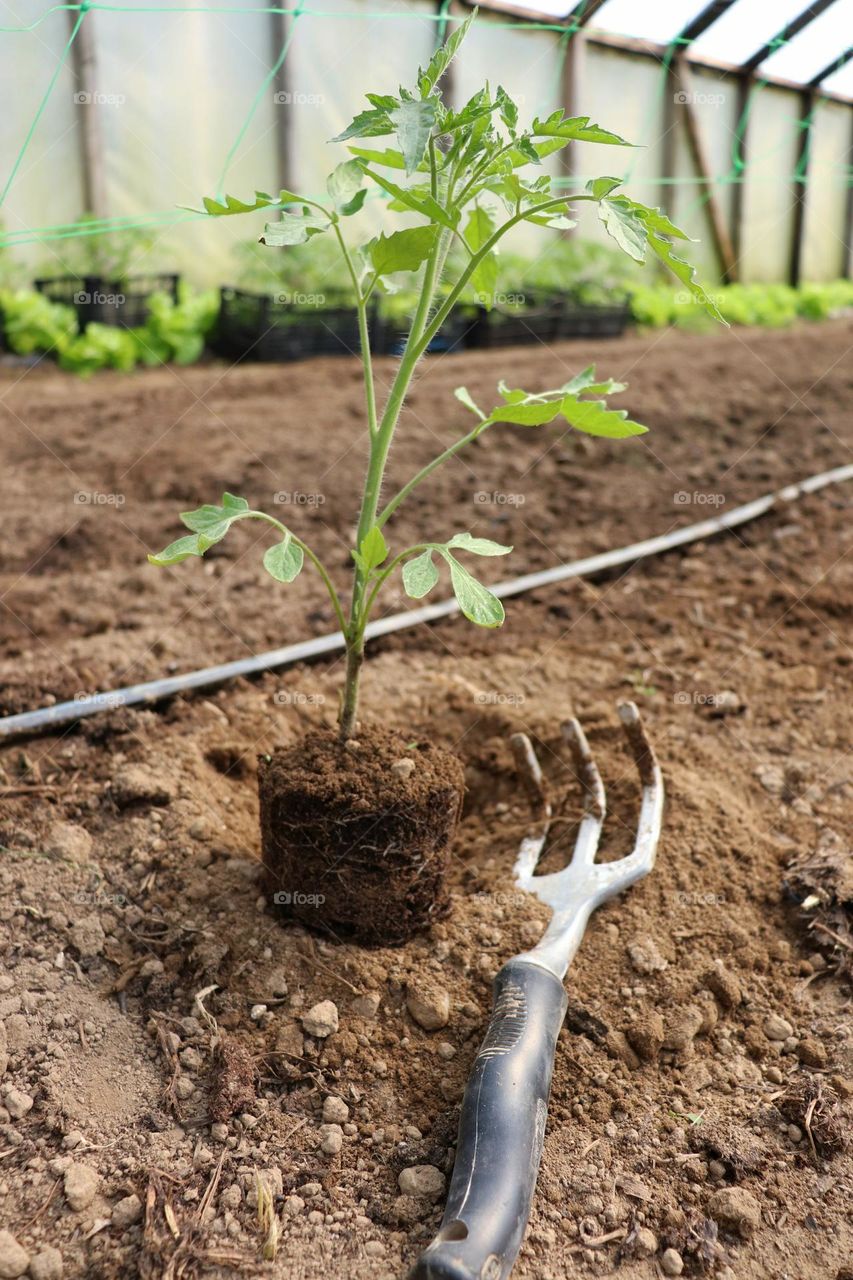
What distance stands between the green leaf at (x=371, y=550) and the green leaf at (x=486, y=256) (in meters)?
0.54

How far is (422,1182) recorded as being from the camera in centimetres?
153

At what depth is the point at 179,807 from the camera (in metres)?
2.20

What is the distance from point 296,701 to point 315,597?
0.77 m

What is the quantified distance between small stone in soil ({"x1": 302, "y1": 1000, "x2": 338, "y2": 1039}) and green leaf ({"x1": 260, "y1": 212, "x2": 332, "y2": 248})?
1.35m

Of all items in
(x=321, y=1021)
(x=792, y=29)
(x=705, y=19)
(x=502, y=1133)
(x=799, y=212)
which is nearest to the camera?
(x=502, y=1133)

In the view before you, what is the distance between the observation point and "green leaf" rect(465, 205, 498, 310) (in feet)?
5.98

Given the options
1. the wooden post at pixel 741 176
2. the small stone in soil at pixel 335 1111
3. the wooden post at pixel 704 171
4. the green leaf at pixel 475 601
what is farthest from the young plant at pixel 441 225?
the wooden post at pixel 741 176

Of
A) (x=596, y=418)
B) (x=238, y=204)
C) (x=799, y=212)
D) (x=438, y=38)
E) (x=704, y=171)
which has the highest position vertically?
(x=438, y=38)

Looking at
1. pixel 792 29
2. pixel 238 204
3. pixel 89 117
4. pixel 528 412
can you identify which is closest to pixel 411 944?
pixel 528 412

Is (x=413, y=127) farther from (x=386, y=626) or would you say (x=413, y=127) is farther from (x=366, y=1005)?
(x=386, y=626)

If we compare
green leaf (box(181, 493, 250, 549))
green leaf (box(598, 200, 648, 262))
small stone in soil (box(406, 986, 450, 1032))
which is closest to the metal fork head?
small stone in soil (box(406, 986, 450, 1032))

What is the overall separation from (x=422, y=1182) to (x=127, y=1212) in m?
0.46

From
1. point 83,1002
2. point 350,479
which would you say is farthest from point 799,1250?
point 350,479

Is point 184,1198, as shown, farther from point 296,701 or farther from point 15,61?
point 15,61
